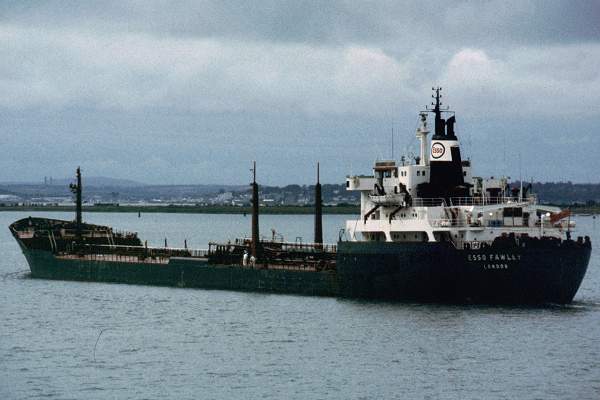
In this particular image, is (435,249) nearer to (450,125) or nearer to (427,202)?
(427,202)

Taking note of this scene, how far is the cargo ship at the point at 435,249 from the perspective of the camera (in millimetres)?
48844

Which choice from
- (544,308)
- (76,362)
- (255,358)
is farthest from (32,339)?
(544,308)

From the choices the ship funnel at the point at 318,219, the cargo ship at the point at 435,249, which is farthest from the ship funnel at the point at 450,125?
the ship funnel at the point at 318,219

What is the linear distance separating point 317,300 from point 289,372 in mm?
16473

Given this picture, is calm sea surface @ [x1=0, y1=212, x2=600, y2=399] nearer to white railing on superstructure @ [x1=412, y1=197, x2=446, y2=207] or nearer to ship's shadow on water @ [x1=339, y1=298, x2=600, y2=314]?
ship's shadow on water @ [x1=339, y1=298, x2=600, y2=314]

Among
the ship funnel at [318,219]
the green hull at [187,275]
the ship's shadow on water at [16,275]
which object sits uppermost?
the ship funnel at [318,219]

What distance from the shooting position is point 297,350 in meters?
41.6

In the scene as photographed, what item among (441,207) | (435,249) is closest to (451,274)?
(435,249)

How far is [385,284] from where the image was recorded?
169 ft

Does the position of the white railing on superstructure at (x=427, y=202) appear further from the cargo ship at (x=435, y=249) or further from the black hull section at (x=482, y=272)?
the black hull section at (x=482, y=272)

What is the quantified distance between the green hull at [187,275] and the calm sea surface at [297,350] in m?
1.13

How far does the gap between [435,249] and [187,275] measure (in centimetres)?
1945

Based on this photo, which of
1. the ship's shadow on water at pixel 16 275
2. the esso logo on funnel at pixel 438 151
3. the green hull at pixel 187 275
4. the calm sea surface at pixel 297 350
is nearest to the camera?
the calm sea surface at pixel 297 350

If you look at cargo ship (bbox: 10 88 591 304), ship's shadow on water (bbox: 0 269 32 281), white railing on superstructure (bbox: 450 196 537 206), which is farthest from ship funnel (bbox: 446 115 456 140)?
ship's shadow on water (bbox: 0 269 32 281)
